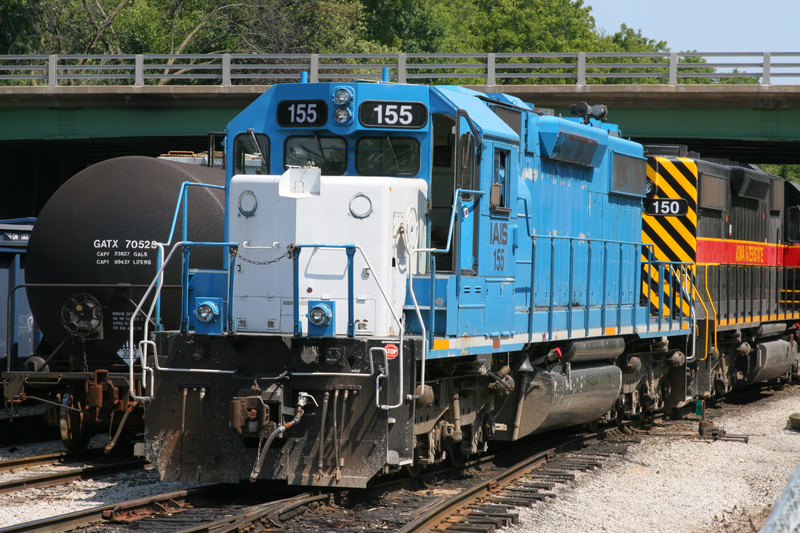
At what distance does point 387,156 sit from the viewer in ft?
26.7

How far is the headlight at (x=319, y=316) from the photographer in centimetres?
730

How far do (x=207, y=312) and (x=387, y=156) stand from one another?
1.94m

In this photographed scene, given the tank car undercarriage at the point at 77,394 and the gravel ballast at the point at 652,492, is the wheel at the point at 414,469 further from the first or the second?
the tank car undercarriage at the point at 77,394

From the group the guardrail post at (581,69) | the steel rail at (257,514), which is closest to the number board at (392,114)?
the steel rail at (257,514)

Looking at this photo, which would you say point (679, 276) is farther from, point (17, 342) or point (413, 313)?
point (17, 342)

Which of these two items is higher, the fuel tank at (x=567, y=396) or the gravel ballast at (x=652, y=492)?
the fuel tank at (x=567, y=396)

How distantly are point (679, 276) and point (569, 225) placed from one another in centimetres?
321

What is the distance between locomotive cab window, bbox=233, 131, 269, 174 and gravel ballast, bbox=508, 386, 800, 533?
11.8 feet

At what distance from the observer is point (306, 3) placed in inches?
1453

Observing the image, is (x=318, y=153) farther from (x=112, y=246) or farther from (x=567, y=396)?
(x=567, y=396)

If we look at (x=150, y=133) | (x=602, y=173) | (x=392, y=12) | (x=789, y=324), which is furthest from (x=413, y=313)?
(x=392, y=12)

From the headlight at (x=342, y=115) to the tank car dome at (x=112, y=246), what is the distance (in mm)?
2572

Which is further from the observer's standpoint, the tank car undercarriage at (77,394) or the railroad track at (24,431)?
the railroad track at (24,431)

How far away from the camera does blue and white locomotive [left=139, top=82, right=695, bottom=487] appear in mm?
7242
